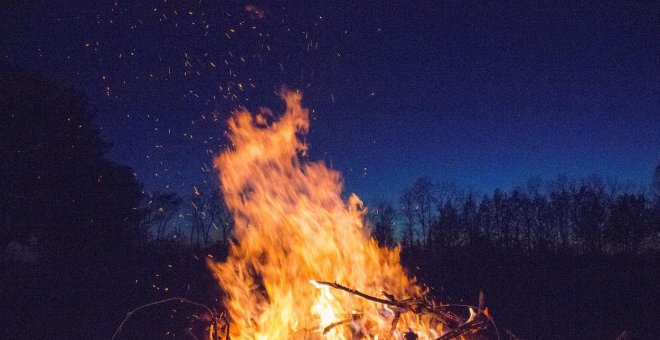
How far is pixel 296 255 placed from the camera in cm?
529

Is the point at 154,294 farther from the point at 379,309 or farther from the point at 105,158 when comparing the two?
the point at 379,309

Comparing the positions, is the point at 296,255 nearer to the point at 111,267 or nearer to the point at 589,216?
the point at 111,267

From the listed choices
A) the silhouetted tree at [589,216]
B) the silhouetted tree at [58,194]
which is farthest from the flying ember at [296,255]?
the silhouetted tree at [589,216]

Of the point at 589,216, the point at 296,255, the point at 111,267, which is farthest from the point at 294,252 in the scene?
the point at 589,216

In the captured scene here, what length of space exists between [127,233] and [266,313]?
1519 centimetres

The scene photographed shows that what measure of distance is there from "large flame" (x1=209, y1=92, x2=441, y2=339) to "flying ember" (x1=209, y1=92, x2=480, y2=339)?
0.04ft

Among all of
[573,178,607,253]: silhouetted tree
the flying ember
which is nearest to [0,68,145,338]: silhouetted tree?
the flying ember

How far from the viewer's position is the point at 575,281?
15914mm

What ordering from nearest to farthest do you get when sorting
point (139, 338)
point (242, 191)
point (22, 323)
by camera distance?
point (242, 191)
point (139, 338)
point (22, 323)

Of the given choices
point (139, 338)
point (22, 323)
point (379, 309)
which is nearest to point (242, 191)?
point (379, 309)

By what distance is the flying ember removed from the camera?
4335mm

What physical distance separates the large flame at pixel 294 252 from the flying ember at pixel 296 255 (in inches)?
0.5

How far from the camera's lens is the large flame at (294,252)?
4398 millimetres

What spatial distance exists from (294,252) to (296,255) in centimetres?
6
